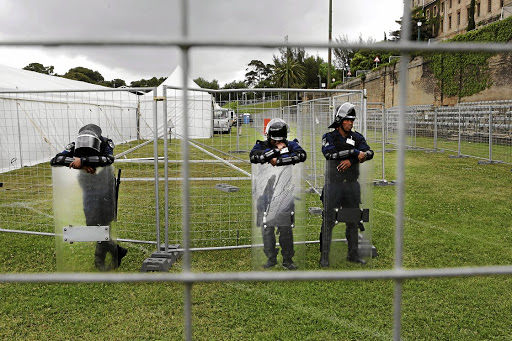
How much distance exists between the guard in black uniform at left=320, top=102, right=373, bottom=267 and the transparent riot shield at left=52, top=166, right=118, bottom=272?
2.14 m

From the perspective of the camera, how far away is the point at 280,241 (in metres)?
4.24

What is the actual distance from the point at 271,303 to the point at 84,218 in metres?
1.92

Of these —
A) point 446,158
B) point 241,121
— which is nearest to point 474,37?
point 446,158

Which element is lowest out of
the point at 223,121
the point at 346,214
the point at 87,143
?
the point at 346,214

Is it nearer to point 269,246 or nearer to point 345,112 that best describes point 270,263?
point 269,246

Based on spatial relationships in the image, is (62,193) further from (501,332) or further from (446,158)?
(446,158)

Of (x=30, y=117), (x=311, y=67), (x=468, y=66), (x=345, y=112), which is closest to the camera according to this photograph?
(x=345, y=112)

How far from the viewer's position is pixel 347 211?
173 inches

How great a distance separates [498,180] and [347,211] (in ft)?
23.1

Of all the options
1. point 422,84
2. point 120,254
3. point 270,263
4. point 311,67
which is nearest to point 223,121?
point 270,263

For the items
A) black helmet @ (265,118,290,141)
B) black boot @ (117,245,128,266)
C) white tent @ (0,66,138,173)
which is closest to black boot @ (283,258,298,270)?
black helmet @ (265,118,290,141)

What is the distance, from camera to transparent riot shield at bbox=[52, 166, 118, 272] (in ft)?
12.7

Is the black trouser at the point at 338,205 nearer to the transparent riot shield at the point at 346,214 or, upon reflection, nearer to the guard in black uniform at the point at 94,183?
the transparent riot shield at the point at 346,214

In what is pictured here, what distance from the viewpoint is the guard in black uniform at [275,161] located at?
13.2 feet
